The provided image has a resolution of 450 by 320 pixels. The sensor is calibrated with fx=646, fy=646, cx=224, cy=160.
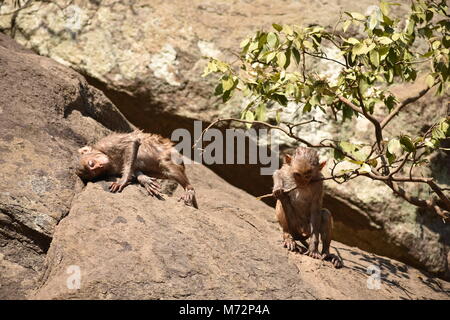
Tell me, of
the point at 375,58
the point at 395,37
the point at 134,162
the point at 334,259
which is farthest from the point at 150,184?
the point at 395,37

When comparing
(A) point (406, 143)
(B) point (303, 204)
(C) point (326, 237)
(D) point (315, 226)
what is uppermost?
(A) point (406, 143)

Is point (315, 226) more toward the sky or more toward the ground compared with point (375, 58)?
more toward the ground

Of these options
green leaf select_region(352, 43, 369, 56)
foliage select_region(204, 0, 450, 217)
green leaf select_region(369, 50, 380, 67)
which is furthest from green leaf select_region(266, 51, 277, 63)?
green leaf select_region(369, 50, 380, 67)

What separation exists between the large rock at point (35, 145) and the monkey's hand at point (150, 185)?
78 cm

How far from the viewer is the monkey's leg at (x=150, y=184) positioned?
23.7ft

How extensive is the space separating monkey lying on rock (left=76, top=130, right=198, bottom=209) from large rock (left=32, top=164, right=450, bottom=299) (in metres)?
0.15

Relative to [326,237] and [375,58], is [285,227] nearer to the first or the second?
[326,237]

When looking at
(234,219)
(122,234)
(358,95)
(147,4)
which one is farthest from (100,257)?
(147,4)

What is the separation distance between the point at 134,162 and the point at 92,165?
570mm

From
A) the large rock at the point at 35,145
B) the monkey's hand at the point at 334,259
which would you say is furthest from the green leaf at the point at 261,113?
the large rock at the point at 35,145

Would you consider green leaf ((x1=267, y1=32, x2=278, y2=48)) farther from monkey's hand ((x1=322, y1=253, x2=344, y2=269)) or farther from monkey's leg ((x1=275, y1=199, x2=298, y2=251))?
monkey's hand ((x1=322, y1=253, x2=344, y2=269))

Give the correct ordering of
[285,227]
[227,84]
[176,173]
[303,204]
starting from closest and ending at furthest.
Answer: [227,84]
[285,227]
[303,204]
[176,173]

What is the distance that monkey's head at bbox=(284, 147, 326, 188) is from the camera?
7543 millimetres

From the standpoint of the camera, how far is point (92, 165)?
716cm
